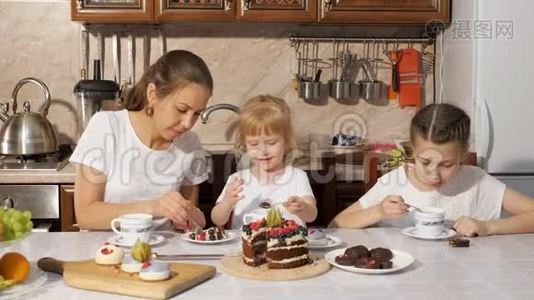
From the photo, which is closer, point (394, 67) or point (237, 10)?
point (237, 10)

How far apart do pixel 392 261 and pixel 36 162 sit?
1.96 m

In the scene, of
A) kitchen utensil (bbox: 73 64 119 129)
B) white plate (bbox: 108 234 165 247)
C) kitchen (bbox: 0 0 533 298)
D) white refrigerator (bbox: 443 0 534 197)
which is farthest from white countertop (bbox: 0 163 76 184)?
white refrigerator (bbox: 443 0 534 197)

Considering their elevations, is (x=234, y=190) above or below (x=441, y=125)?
below

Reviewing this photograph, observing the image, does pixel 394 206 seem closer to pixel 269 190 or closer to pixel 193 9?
pixel 269 190

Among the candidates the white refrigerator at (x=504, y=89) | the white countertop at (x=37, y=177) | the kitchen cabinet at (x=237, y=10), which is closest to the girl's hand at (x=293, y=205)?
the white countertop at (x=37, y=177)

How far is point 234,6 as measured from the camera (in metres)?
3.48

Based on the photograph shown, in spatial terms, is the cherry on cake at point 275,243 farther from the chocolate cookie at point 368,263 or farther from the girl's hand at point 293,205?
the girl's hand at point 293,205

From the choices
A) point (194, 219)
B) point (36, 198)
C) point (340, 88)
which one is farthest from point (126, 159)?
point (340, 88)

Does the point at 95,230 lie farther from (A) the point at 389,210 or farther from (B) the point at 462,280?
(B) the point at 462,280

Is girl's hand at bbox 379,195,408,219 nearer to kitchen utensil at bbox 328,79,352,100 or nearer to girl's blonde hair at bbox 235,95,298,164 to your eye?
girl's blonde hair at bbox 235,95,298,164

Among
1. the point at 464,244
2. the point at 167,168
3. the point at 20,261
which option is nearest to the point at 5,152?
the point at 167,168

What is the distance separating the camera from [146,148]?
2.45 m

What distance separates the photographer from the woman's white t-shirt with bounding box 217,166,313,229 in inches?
98.4

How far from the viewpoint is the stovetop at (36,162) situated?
3.15 metres
